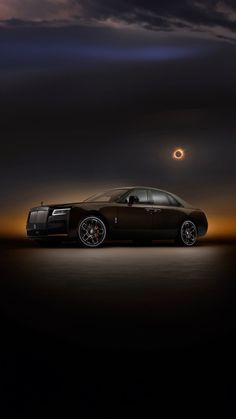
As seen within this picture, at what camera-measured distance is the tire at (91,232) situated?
18094 millimetres

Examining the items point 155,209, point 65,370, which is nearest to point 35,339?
point 65,370

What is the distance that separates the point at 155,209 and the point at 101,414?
51.3 feet

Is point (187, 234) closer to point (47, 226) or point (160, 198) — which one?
point (160, 198)

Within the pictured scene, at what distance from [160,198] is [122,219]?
167cm

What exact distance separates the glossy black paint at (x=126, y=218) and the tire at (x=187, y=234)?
4.6 inches

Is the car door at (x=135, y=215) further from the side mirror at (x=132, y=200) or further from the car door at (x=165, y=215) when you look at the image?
the car door at (x=165, y=215)

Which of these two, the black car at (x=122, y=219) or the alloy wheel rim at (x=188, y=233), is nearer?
the black car at (x=122, y=219)

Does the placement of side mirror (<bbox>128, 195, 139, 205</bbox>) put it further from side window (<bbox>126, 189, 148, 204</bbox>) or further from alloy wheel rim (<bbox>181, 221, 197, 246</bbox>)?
alloy wheel rim (<bbox>181, 221, 197, 246</bbox>)

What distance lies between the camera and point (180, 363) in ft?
17.1

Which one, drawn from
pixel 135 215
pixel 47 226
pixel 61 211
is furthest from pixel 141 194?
pixel 47 226

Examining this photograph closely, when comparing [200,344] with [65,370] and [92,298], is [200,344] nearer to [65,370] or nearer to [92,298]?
[65,370]

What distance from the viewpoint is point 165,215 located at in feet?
64.5

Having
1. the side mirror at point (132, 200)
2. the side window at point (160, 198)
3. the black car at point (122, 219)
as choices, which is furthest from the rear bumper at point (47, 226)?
the side window at point (160, 198)

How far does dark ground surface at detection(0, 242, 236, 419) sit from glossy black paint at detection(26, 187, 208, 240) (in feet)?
21.0
